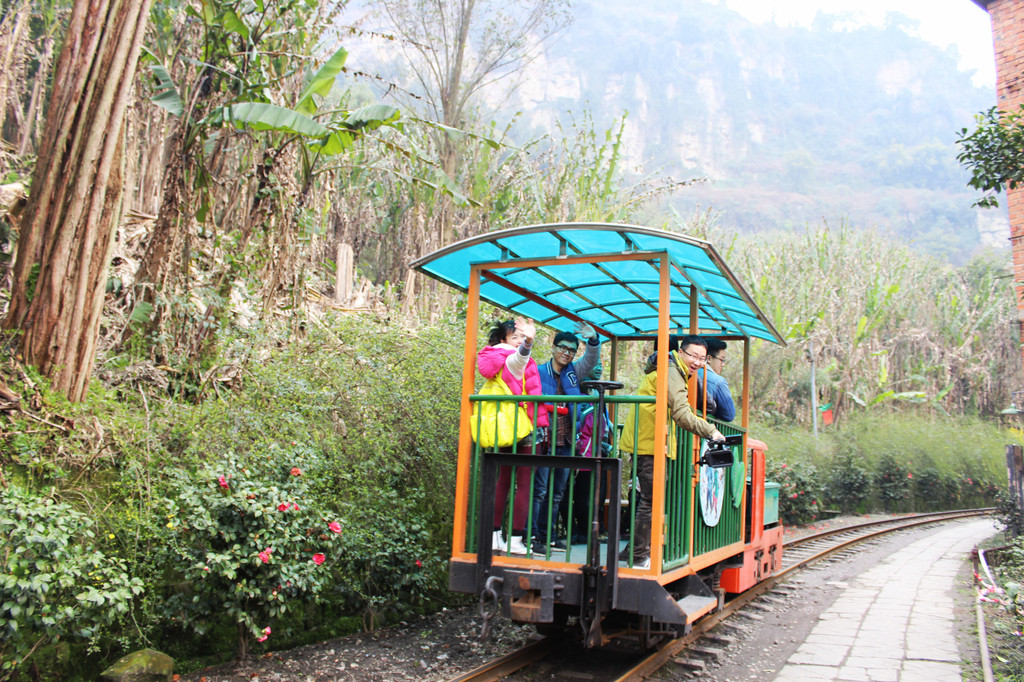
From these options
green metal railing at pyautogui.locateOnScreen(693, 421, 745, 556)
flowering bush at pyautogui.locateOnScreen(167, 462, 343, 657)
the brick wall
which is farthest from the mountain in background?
flowering bush at pyautogui.locateOnScreen(167, 462, 343, 657)

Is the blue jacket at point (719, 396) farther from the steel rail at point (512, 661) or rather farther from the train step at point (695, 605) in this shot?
the steel rail at point (512, 661)

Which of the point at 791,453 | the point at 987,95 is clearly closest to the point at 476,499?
the point at 791,453

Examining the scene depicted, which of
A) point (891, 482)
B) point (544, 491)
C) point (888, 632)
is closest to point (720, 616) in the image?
point (888, 632)

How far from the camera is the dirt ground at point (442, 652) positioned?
5305 mm

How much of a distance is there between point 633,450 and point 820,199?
11123 cm

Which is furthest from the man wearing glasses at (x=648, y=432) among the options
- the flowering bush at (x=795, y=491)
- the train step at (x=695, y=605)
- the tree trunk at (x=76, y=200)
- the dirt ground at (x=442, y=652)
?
the flowering bush at (x=795, y=491)

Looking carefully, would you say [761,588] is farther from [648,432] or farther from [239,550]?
[239,550]

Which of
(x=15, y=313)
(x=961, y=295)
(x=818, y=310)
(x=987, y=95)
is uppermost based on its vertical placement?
(x=987, y=95)

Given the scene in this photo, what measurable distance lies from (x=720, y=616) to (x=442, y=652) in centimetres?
271

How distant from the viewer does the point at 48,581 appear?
4.19m

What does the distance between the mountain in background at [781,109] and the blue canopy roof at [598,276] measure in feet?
285

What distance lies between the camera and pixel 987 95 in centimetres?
13762

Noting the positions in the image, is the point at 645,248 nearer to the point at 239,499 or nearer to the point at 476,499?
the point at 476,499

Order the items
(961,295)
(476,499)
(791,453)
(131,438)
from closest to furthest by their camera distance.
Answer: (476,499) → (131,438) → (791,453) → (961,295)
